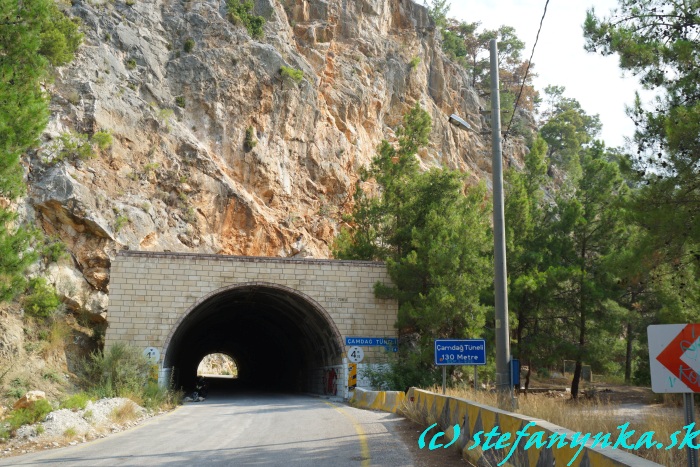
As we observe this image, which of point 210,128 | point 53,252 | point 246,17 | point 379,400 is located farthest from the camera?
point 246,17

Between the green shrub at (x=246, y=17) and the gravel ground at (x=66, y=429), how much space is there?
28554 millimetres

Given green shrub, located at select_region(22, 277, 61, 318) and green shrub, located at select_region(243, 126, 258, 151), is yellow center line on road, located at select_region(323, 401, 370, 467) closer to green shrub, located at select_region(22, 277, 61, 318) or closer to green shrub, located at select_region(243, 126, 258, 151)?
green shrub, located at select_region(22, 277, 61, 318)

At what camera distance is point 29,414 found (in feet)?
35.3

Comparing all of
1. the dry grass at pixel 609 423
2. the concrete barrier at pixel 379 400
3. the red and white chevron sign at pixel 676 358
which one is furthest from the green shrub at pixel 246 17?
the red and white chevron sign at pixel 676 358

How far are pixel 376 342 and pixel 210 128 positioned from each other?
53.5ft

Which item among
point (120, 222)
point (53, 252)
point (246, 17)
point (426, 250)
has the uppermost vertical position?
point (246, 17)

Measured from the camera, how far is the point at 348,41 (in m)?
42.7

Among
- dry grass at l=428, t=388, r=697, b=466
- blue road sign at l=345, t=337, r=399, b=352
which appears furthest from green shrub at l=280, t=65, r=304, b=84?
dry grass at l=428, t=388, r=697, b=466

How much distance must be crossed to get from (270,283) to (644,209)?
1452 cm

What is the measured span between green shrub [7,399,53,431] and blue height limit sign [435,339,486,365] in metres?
7.73

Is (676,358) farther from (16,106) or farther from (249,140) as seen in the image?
(249,140)

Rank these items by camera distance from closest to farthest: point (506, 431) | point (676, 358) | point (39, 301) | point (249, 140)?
point (676, 358), point (506, 431), point (39, 301), point (249, 140)

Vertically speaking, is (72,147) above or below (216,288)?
above

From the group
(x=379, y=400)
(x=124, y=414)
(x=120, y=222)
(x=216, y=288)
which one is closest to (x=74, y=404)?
(x=124, y=414)
